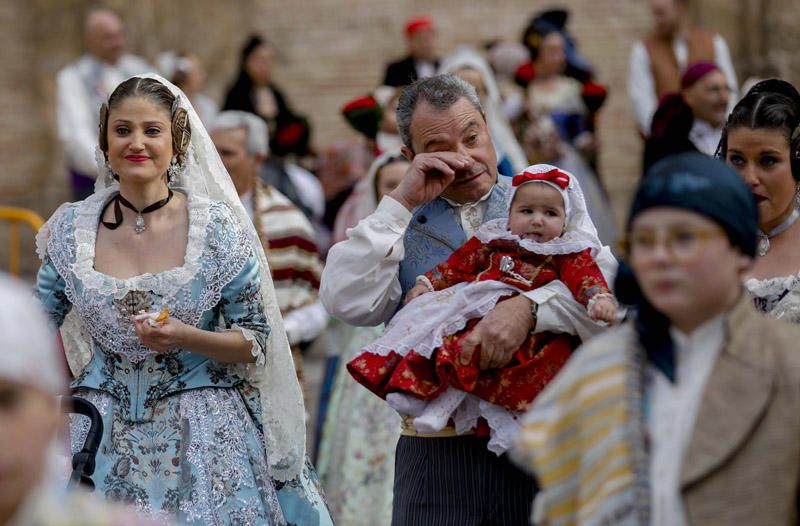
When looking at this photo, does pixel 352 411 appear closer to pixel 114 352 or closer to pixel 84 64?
pixel 114 352

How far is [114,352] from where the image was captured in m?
5.30

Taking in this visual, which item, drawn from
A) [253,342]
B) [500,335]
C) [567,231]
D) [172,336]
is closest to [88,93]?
[253,342]

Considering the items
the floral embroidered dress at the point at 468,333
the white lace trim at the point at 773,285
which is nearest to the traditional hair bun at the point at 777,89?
the white lace trim at the point at 773,285

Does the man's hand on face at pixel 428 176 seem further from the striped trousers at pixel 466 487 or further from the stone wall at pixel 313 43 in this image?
the stone wall at pixel 313 43

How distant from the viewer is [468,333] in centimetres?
469

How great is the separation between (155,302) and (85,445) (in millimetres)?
569

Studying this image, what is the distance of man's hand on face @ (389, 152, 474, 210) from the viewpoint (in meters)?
4.99

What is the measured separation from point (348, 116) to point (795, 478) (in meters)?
6.67

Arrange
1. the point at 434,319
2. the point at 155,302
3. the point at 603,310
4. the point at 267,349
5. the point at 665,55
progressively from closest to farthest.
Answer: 1. the point at 603,310
2. the point at 434,319
3. the point at 155,302
4. the point at 267,349
5. the point at 665,55

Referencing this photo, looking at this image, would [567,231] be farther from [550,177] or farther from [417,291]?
[417,291]

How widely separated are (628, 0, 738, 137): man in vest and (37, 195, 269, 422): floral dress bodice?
6.13 m

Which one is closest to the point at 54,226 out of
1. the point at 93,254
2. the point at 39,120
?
the point at 93,254

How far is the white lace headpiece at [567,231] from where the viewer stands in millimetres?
4770

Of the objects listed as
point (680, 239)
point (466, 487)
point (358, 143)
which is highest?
point (680, 239)
